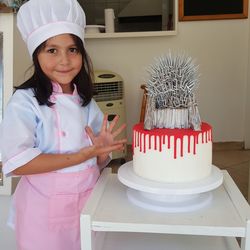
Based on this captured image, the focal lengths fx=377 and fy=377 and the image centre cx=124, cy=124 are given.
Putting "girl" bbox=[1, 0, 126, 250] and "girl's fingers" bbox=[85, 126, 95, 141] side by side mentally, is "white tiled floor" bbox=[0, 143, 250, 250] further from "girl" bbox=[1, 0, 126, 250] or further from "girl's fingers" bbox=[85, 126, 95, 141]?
"girl's fingers" bbox=[85, 126, 95, 141]

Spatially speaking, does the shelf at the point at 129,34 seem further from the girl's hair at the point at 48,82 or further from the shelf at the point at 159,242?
the shelf at the point at 159,242

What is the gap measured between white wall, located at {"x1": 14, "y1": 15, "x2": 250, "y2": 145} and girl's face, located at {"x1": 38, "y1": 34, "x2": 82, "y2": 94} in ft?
6.19

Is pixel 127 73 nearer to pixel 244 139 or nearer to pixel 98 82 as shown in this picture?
pixel 98 82

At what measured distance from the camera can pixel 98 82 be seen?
2.51 m

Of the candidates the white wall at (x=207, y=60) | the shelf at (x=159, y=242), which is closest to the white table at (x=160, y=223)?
the shelf at (x=159, y=242)

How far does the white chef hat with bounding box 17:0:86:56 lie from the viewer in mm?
851

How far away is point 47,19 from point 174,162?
43 centimetres

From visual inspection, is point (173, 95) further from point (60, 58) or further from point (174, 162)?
point (60, 58)

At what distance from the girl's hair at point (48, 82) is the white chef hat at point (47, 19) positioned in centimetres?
2

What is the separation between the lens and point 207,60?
2842 mm

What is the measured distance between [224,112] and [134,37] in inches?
35.7

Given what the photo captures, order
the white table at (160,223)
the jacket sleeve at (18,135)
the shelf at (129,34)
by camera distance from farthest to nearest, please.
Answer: the shelf at (129,34)
the jacket sleeve at (18,135)
the white table at (160,223)

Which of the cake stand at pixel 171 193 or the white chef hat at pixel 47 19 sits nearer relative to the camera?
the cake stand at pixel 171 193

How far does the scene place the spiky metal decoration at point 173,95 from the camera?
749 mm
